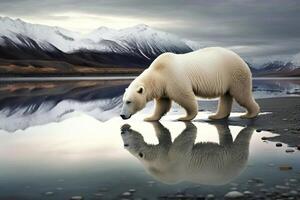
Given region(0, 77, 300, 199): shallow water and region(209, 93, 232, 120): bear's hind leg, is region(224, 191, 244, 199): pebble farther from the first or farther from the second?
region(209, 93, 232, 120): bear's hind leg

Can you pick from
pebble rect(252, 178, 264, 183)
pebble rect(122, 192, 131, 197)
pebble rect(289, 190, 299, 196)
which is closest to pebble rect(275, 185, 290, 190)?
pebble rect(289, 190, 299, 196)

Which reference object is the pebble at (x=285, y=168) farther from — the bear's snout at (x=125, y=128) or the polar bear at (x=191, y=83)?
the polar bear at (x=191, y=83)

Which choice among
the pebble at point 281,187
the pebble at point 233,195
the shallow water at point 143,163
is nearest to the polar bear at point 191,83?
the shallow water at point 143,163

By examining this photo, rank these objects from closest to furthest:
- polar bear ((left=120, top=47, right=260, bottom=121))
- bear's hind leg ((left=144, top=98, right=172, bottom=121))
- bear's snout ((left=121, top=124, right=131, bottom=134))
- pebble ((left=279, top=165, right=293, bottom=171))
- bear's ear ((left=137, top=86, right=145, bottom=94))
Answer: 1. pebble ((left=279, top=165, right=293, bottom=171))
2. bear's snout ((left=121, top=124, right=131, bottom=134))
3. bear's ear ((left=137, top=86, right=145, bottom=94))
4. polar bear ((left=120, top=47, right=260, bottom=121))
5. bear's hind leg ((left=144, top=98, right=172, bottom=121))

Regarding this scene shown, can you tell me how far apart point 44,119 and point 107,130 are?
413cm

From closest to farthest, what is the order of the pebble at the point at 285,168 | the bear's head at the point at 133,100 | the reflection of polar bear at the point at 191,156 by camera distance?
the reflection of polar bear at the point at 191,156 < the pebble at the point at 285,168 < the bear's head at the point at 133,100

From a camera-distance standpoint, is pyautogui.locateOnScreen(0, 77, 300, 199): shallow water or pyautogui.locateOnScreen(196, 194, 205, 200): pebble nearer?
pyautogui.locateOnScreen(196, 194, 205, 200): pebble

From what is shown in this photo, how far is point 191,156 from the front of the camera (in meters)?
7.56

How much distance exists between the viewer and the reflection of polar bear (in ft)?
20.5

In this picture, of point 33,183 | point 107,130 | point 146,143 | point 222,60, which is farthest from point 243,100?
point 33,183

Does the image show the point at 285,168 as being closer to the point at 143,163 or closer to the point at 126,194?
the point at 143,163

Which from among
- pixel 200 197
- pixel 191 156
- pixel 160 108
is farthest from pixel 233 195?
pixel 160 108

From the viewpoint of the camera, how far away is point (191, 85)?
508 inches

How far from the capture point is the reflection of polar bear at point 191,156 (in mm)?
6262
